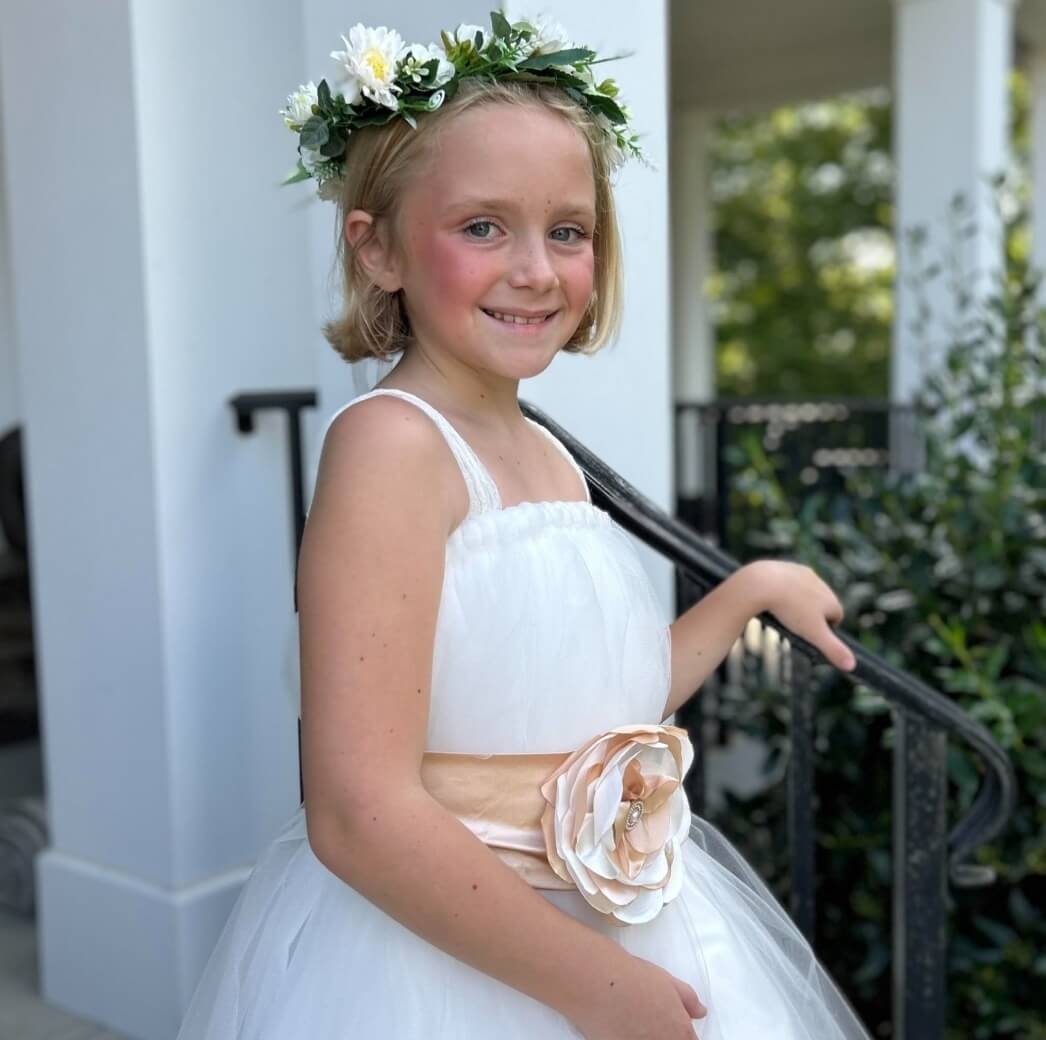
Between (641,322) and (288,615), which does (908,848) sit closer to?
(641,322)

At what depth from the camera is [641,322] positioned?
2098 millimetres

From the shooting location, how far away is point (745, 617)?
5.49 ft

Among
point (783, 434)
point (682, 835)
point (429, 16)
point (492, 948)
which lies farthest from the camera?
point (783, 434)

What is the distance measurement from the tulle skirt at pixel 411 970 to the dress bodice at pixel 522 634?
173 millimetres

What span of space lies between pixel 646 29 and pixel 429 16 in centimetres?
40

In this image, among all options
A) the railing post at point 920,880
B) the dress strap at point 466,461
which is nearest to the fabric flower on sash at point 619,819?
the dress strap at point 466,461

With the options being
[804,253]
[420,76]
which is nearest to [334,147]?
[420,76]

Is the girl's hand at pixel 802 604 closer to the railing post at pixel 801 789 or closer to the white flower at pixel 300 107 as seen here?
the railing post at pixel 801 789

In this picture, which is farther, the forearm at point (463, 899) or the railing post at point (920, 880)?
the railing post at point (920, 880)

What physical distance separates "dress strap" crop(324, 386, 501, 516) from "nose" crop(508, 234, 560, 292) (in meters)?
0.15

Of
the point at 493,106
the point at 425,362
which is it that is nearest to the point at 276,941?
the point at 425,362

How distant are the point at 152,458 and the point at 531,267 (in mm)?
1225

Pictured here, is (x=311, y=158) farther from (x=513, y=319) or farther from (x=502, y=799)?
(x=502, y=799)

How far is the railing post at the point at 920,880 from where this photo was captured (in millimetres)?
1913
